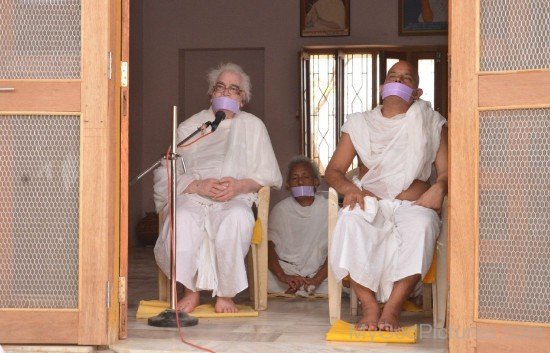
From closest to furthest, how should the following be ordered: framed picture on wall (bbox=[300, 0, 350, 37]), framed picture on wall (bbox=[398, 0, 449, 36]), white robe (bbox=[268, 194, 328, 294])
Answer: white robe (bbox=[268, 194, 328, 294]) < framed picture on wall (bbox=[398, 0, 449, 36]) < framed picture on wall (bbox=[300, 0, 350, 37])

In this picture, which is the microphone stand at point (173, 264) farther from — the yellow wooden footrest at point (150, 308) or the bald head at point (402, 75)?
the bald head at point (402, 75)

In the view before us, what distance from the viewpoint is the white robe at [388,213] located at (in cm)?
454

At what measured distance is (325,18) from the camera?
1023 cm

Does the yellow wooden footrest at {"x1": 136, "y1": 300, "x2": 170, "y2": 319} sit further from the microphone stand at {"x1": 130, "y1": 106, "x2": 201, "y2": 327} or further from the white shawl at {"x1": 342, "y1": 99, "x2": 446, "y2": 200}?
the white shawl at {"x1": 342, "y1": 99, "x2": 446, "y2": 200}

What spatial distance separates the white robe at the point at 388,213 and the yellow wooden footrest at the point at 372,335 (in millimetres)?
292

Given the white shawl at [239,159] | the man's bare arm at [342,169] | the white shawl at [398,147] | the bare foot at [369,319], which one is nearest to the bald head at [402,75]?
the white shawl at [398,147]

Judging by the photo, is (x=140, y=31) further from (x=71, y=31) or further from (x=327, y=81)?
(x=71, y=31)

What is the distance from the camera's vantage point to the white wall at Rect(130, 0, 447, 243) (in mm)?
10234

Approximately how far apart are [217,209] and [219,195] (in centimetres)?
8

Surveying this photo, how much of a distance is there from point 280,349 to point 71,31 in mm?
1594

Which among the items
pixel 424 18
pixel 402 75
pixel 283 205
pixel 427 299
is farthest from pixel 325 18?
pixel 427 299

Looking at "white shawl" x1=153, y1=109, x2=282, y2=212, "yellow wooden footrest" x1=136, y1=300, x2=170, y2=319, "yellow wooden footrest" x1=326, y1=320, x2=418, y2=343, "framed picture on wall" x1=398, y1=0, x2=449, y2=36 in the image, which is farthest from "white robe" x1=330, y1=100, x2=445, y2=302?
"framed picture on wall" x1=398, y1=0, x2=449, y2=36

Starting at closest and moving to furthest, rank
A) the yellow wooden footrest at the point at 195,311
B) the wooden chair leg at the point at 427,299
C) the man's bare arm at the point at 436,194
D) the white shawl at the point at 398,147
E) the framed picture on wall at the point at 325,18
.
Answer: the man's bare arm at the point at 436,194
the white shawl at the point at 398,147
the yellow wooden footrest at the point at 195,311
the wooden chair leg at the point at 427,299
the framed picture on wall at the point at 325,18

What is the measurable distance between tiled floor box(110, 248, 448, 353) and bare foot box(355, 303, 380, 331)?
18 cm
